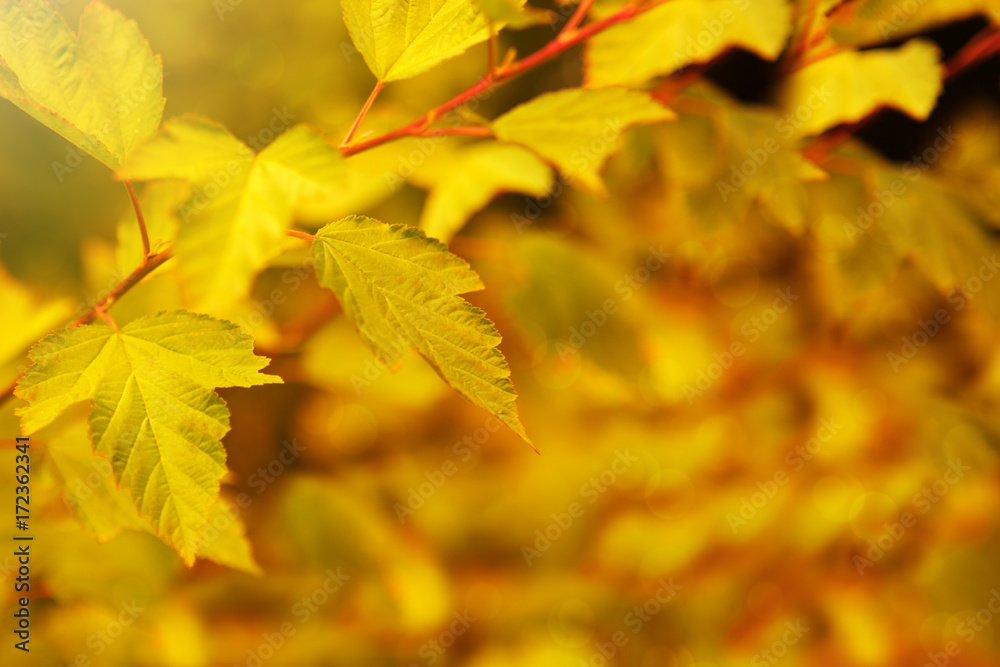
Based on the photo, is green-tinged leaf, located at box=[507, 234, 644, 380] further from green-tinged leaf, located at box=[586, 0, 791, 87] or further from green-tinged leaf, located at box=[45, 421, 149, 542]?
green-tinged leaf, located at box=[45, 421, 149, 542]

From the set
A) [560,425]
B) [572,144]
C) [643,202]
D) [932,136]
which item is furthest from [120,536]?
[932,136]

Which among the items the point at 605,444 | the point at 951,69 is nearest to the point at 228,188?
the point at 951,69

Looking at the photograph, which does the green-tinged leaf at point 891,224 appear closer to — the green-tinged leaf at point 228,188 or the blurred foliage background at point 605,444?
the blurred foliage background at point 605,444

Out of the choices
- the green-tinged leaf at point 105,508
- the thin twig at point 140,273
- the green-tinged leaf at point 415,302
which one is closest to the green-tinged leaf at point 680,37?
the green-tinged leaf at point 415,302

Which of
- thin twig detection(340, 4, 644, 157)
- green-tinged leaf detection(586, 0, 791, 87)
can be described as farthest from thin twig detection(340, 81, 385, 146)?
green-tinged leaf detection(586, 0, 791, 87)

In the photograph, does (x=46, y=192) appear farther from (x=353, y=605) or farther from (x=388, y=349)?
(x=388, y=349)

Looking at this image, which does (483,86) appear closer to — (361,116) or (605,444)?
(361,116)
